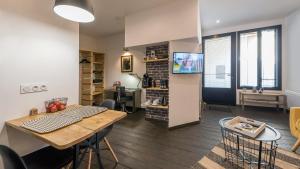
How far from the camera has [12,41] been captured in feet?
5.48

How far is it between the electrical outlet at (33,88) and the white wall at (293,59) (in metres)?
5.90

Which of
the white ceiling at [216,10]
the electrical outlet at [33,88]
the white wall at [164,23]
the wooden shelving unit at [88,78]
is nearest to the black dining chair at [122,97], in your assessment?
the wooden shelving unit at [88,78]

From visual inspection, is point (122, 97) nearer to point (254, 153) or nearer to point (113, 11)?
point (113, 11)

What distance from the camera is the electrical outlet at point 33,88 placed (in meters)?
1.79

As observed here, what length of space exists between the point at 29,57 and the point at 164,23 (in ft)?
9.20

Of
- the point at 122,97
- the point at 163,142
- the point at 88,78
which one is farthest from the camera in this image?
the point at 88,78

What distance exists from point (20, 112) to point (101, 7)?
302cm

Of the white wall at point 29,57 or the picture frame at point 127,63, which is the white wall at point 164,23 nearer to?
the picture frame at point 127,63

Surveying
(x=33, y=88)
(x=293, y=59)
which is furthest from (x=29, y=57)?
(x=293, y=59)

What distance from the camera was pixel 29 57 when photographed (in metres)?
1.84

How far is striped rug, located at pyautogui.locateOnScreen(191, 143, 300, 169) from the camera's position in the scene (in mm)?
2027

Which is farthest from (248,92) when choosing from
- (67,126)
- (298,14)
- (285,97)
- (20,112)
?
(20,112)

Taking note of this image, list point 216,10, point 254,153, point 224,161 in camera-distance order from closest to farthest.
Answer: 1. point 224,161
2. point 254,153
3. point 216,10

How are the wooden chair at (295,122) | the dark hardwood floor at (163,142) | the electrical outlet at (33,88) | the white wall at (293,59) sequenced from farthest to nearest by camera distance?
the white wall at (293,59) < the wooden chair at (295,122) < the dark hardwood floor at (163,142) < the electrical outlet at (33,88)
